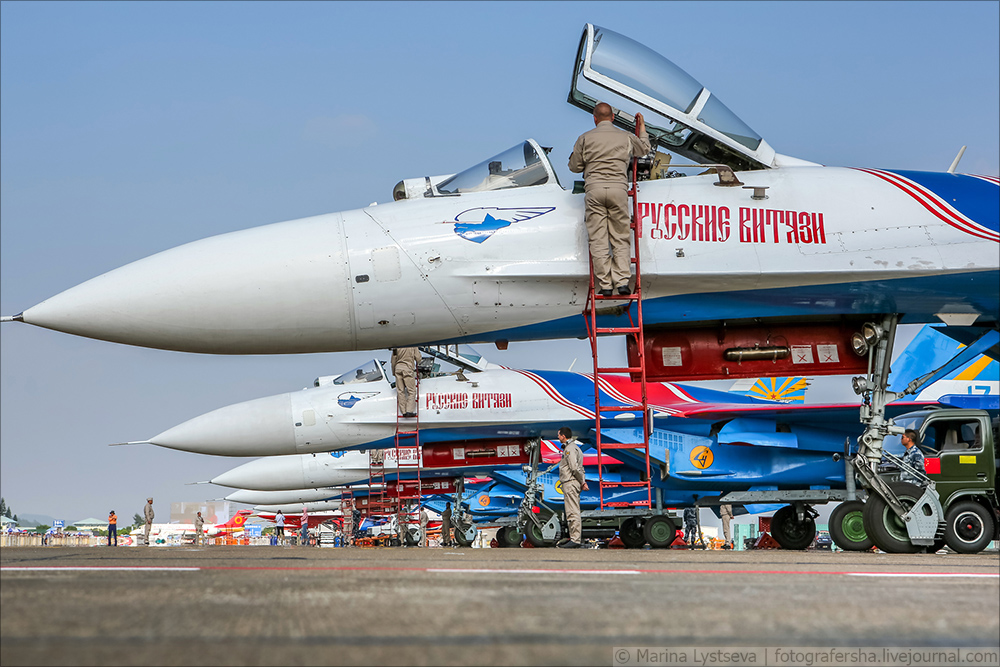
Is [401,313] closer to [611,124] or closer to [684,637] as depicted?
[611,124]

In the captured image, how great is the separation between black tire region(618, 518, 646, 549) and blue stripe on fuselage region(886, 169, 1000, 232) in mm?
8480

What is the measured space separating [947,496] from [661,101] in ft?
14.0

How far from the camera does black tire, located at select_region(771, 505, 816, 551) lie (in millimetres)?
11438

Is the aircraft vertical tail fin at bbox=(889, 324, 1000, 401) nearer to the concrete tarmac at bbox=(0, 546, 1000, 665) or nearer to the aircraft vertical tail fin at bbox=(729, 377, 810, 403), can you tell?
the aircraft vertical tail fin at bbox=(729, 377, 810, 403)

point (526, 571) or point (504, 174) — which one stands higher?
point (504, 174)

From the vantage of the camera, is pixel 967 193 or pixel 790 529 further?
pixel 790 529

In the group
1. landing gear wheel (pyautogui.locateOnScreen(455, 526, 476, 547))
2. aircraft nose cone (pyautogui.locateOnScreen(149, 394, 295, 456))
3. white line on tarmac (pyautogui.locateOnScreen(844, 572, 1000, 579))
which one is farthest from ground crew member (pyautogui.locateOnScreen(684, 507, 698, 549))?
white line on tarmac (pyautogui.locateOnScreen(844, 572, 1000, 579))

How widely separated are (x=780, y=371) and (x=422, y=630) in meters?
6.21

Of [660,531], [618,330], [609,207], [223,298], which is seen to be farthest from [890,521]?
[660,531]

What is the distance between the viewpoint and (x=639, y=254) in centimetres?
702

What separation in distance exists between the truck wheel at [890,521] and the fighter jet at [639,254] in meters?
1.15

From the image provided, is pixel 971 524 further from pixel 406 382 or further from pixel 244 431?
pixel 244 431

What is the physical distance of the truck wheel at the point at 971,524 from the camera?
26.4ft

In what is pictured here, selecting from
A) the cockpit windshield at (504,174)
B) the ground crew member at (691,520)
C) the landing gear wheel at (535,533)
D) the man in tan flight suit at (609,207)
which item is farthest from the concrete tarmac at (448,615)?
the ground crew member at (691,520)
